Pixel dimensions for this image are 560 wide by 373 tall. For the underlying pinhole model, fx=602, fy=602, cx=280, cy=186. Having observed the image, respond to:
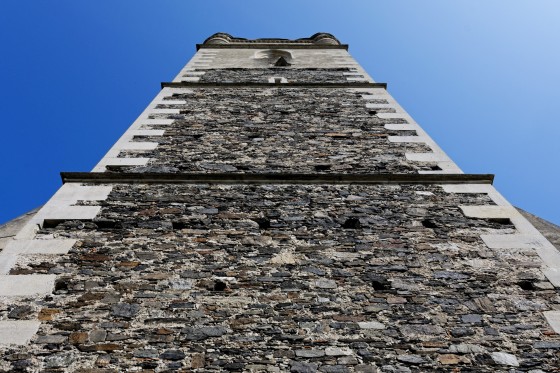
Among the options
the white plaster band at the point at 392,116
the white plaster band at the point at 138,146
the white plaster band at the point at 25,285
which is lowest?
the white plaster band at the point at 25,285

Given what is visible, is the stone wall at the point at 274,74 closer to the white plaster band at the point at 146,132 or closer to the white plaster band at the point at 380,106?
the white plaster band at the point at 380,106

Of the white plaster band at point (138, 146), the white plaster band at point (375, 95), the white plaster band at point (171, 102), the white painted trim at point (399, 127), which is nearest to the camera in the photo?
the white plaster band at point (138, 146)

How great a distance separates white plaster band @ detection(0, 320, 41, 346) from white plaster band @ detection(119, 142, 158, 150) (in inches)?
114

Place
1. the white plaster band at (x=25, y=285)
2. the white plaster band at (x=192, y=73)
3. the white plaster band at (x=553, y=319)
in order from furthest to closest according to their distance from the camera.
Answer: the white plaster band at (x=192, y=73)
the white plaster band at (x=25, y=285)
the white plaster band at (x=553, y=319)

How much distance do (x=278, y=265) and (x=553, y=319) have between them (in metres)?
1.80

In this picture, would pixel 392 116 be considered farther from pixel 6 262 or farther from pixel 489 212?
pixel 6 262

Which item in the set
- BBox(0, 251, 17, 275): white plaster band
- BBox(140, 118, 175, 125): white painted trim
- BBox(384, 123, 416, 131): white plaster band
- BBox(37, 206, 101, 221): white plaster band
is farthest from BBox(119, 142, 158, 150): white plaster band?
BBox(384, 123, 416, 131): white plaster band

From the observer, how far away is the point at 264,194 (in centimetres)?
529

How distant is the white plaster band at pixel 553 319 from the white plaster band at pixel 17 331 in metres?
3.08

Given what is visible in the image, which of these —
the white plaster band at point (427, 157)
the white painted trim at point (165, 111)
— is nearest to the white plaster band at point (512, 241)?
the white plaster band at point (427, 157)

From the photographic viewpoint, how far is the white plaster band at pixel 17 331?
343 centimetres

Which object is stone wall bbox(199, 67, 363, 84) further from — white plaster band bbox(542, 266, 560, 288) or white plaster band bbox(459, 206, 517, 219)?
white plaster band bbox(542, 266, 560, 288)

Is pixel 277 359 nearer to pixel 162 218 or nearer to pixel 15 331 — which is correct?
pixel 15 331

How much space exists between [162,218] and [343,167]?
1.97 meters
